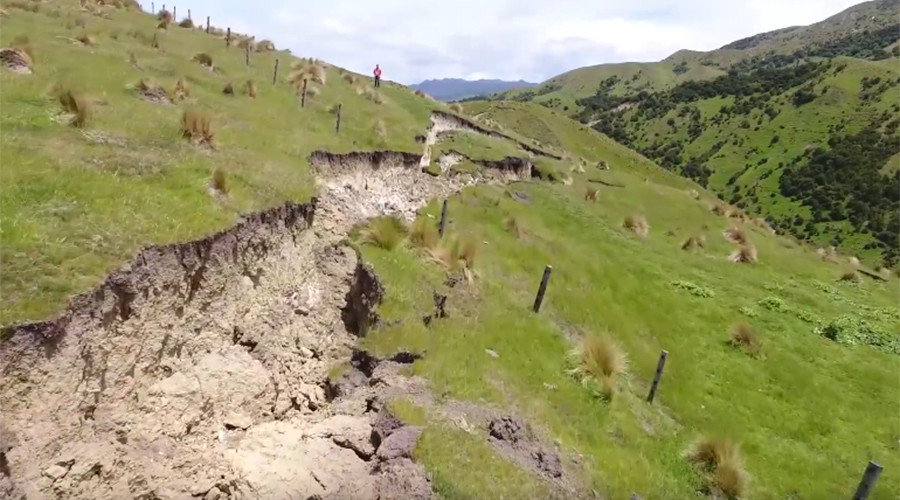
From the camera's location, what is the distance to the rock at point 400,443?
10.9 m

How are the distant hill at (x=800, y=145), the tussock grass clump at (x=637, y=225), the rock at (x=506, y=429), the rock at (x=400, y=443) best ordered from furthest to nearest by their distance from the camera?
the distant hill at (x=800, y=145) < the tussock grass clump at (x=637, y=225) < the rock at (x=506, y=429) < the rock at (x=400, y=443)

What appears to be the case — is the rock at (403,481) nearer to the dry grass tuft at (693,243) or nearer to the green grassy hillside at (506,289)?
the green grassy hillside at (506,289)

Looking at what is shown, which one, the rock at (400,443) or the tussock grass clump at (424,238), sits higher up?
the tussock grass clump at (424,238)

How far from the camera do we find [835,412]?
60.4 ft

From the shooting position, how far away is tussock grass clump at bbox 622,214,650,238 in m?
33.0

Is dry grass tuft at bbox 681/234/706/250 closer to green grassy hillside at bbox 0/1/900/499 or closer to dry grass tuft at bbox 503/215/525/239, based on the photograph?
green grassy hillside at bbox 0/1/900/499

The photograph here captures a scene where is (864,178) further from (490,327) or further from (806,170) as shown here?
(490,327)

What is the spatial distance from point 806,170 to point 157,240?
135264mm

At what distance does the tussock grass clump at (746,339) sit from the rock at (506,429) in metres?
12.8

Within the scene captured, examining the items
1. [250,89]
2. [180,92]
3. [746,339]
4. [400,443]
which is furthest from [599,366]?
[250,89]

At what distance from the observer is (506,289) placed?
798 inches

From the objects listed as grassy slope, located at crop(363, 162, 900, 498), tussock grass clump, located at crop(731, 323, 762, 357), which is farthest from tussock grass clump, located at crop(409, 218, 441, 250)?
tussock grass clump, located at crop(731, 323, 762, 357)

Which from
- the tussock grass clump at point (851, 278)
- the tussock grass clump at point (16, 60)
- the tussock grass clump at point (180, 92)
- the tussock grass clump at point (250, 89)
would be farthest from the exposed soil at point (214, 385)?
the tussock grass clump at point (851, 278)

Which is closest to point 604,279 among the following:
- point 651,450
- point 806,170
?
point 651,450
